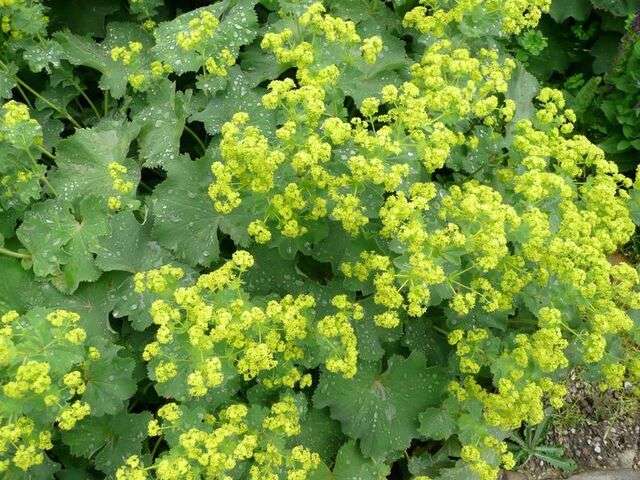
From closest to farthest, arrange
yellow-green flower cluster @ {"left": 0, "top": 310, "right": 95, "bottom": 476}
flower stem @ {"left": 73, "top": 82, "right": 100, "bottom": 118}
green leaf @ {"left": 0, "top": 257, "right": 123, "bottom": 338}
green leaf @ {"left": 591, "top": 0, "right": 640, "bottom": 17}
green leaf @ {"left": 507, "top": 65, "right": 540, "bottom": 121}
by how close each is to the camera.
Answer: yellow-green flower cluster @ {"left": 0, "top": 310, "right": 95, "bottom": 476} → green leaf @ {"left": 0, "top": 257, "right": 123, "bottom": 338} → flower stem @ {"left": 73, "top": 82, "right": 100, "bottom": 118} → green leaf @ {"left": 507, "top": 65, "right": 540, "bottom": 121} → green leaf @ {"left": 591, "top": 0, "right": 640, "bottom": 17}

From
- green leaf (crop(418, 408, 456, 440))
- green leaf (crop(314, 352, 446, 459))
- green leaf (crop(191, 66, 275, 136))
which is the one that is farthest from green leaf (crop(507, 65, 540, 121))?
green leaf (crop(418, 408, 456, 440))

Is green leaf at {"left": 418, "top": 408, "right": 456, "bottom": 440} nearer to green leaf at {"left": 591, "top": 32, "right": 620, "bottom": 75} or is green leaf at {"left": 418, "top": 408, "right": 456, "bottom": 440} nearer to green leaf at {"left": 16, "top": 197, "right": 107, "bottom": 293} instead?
green leaf at {"left": 16, "top": 197, "right": 107, "bottom": 293}

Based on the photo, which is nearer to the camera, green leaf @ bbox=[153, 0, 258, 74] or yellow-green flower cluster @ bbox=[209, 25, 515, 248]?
yellow-green flower cluster @ bbox=[209, 25, 515, 248]

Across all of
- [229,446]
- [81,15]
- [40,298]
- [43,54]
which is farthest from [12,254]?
[81,15]

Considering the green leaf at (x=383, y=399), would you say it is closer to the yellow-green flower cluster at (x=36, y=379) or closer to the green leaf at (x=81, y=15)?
the yellow-green flower cluster at (x=36, y=379)

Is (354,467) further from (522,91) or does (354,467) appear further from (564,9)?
(564,9)

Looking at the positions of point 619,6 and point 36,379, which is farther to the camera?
point 619,6

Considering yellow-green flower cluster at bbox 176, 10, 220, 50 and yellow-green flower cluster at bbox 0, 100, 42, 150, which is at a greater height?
yellow-green flower cluster at bbox 176, 10, 220, 50
